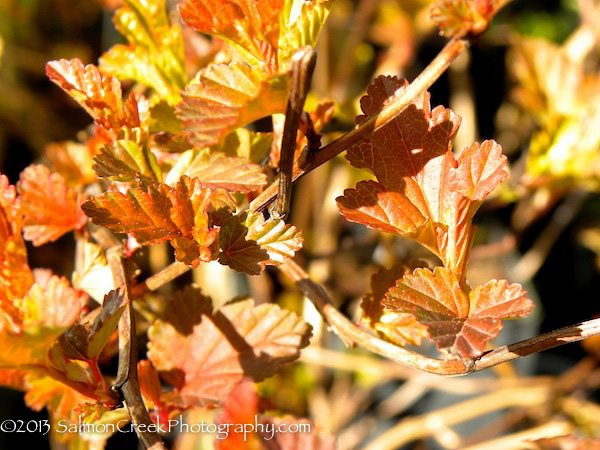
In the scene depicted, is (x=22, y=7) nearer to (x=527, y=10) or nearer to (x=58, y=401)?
(x=58, y=401)

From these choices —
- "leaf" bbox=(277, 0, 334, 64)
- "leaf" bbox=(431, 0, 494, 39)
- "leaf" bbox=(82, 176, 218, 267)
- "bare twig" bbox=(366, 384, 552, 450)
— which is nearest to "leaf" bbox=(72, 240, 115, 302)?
"leaf" bbox=(82, 176, 218, 267)

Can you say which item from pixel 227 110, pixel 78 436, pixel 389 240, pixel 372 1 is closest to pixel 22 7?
pixel 372 1

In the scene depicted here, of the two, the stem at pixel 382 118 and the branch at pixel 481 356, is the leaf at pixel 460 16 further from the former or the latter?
the branch at pixel 481 356

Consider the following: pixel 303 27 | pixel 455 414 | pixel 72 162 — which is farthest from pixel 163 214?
pixel 455 414

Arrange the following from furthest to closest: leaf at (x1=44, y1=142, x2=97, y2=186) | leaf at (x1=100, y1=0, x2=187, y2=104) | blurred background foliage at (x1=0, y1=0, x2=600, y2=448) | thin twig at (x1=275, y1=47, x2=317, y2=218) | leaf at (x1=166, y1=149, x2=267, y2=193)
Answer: blurred background foliage at (x1=0, y1=0, x2=600, y2=448)
leaf at (x1=44, y1=142, x2=97, y2=186)
leaf at (x1=100, y1=0, x2=187, y2=104)
leaf at (x1=166, y1=149, x2=267, y2=193)
thin twig at (x1=275, y1=47, x2=317, y2=218)

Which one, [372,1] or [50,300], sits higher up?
[372,1]

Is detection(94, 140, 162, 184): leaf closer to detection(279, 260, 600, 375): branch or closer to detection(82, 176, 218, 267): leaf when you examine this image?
detection(82, 176, 218, 267): leaf

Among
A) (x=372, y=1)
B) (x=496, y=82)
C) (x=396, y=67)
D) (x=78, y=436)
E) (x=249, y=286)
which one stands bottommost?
(x=249, y=286)

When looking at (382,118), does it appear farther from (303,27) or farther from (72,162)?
(72,162)
